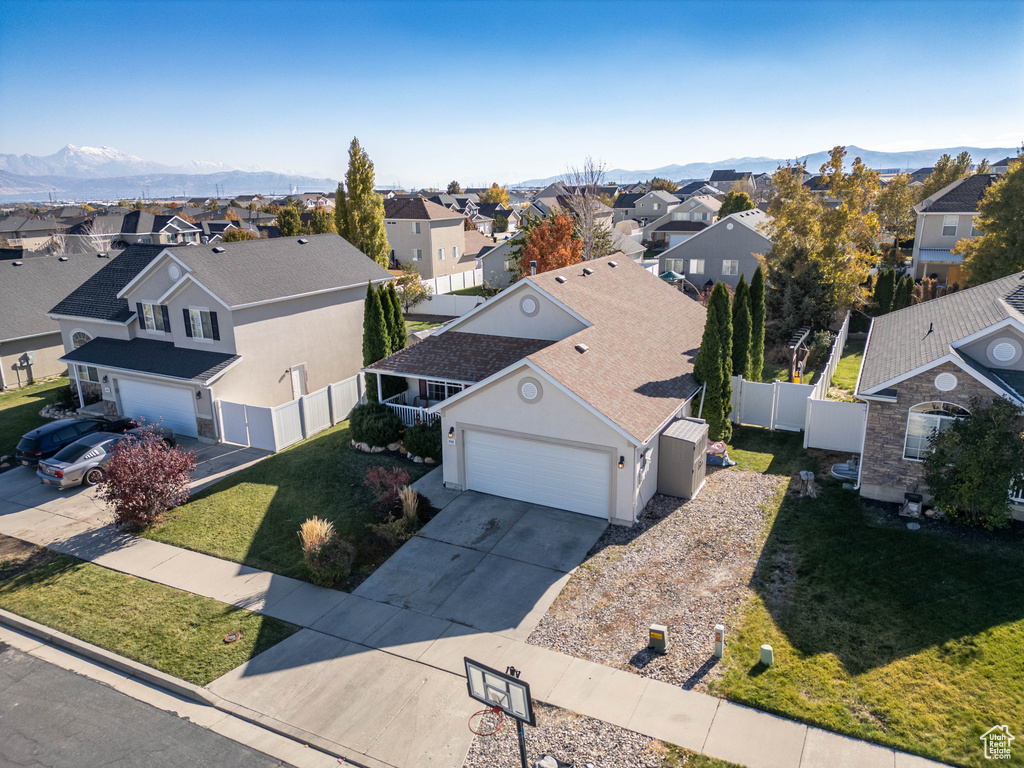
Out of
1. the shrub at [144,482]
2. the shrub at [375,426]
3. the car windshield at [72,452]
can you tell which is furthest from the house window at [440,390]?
the car windshield at [72,452]

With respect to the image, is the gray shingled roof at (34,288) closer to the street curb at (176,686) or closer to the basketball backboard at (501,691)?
the street curb at (176,686)


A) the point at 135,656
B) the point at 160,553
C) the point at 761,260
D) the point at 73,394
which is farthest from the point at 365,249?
the point at 135,656

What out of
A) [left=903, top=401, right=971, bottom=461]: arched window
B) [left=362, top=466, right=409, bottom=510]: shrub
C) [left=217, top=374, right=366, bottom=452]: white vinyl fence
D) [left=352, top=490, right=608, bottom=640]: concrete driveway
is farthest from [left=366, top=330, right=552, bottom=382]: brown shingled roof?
[left=903, top=401, right=971, bottom=461]: arched window

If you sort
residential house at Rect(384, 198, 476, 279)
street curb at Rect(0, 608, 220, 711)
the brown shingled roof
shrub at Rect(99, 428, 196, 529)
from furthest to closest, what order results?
residential house at Rect(384, 198, 476, 279) → the brown shingled roof → shrub at Rect(99, 428, 196, 529) → street curb at Rect(0, 608, 220, 711)

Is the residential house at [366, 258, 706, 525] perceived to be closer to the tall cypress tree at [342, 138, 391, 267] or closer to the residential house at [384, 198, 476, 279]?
the tall cypress tree at [342, 138, 391, 267]

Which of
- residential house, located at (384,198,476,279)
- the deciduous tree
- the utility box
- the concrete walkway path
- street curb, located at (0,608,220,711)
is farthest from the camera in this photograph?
residential house, located at (384,198,476,279)

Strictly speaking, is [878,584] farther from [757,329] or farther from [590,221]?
[590,221]

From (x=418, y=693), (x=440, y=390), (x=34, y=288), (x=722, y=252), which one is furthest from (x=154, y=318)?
(x=722, y=252)
